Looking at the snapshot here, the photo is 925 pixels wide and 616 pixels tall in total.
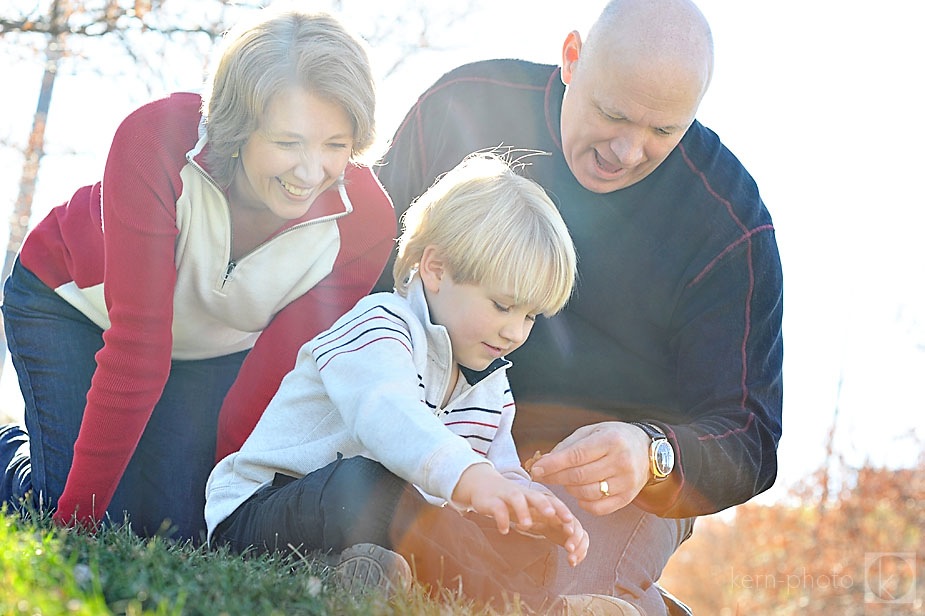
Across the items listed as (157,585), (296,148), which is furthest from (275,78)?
(157,585)

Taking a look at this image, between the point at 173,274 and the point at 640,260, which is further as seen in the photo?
the point at 640,260

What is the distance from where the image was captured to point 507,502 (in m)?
2.29

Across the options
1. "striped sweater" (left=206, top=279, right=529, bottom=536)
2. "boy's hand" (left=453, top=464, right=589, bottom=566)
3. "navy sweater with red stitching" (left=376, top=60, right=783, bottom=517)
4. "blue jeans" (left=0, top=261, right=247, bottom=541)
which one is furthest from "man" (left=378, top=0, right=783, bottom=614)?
"blue jeans" (left=0, top=261, right=247, bottom=541)

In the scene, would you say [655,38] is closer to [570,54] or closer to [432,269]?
[570,54]

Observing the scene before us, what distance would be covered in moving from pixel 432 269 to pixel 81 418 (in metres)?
1.58

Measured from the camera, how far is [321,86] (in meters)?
3.25

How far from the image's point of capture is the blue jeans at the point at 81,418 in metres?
3.77

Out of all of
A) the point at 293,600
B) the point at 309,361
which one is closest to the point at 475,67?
the point at 309,361

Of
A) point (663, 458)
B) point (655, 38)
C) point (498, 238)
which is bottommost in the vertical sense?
point (663, 458)

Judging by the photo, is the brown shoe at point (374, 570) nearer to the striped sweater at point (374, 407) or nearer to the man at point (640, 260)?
the striped sweater at point (374, 407)

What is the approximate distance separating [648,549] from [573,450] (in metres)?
1.07

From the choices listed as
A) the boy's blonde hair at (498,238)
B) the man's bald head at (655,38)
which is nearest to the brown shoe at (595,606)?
the boy's blonde hair at (498,238)

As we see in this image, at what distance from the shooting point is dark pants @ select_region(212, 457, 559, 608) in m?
2.58

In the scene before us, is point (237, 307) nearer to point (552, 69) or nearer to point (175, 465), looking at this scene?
point (175, 465)
